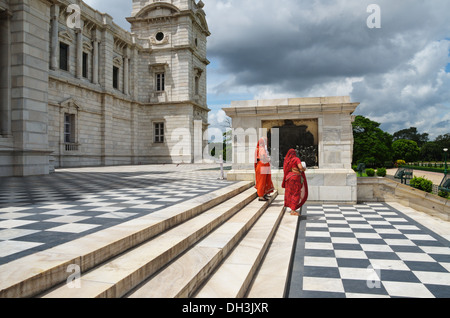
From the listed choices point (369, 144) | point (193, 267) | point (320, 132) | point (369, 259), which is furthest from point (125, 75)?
point (369, 144)

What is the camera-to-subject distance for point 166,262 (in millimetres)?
3291

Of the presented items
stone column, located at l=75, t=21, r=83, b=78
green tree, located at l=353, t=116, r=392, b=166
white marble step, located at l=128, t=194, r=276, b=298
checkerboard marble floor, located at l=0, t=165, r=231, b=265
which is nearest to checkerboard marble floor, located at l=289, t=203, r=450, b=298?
white marble step, located at l=128, t=194, r=276, b=298

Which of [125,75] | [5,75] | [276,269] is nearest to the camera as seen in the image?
[276,269]

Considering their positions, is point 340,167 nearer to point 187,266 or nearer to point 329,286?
point 329,286

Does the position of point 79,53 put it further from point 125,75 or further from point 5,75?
point 5,75

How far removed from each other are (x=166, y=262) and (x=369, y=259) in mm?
3149

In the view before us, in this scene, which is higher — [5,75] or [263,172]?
[5,75]

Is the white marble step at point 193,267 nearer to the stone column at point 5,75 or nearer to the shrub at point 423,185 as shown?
the shrub at point 423,185

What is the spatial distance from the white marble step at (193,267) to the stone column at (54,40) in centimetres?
2093

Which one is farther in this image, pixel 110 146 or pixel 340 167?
pixel 110 146
